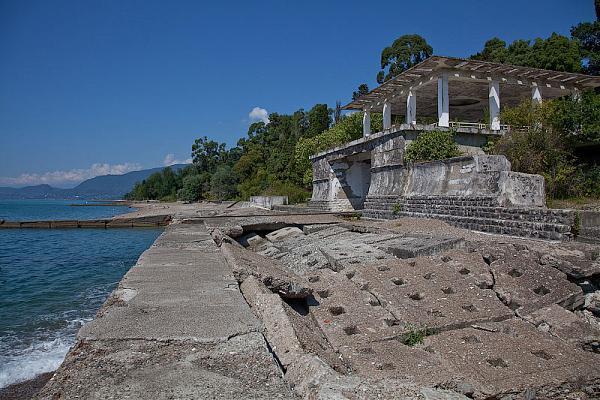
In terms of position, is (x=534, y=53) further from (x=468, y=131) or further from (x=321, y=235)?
(x=321, y=235)

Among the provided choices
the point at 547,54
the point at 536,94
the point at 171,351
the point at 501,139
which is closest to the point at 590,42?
the point at 547,54

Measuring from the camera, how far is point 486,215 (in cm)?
1084

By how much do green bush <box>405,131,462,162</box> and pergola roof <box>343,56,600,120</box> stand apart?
12.3ft

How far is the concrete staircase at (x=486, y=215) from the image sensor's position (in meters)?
8.73

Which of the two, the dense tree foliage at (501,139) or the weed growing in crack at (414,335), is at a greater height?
the dense tree foliage at (501,139)

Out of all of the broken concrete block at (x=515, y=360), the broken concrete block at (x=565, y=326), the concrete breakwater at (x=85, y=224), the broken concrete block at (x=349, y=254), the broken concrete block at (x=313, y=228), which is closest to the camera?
the broken concrete block at (x=515, y=360)

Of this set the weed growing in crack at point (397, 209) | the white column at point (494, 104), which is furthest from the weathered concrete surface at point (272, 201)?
the white column at point (494, 104)

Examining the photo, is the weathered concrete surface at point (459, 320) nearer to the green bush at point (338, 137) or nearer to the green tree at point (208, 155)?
the green bush at point (338, 137)

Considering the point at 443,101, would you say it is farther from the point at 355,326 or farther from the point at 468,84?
the point at 355,326

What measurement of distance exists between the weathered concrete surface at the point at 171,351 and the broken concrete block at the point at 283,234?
9.03m

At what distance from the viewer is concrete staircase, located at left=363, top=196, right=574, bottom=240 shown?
28.7ft

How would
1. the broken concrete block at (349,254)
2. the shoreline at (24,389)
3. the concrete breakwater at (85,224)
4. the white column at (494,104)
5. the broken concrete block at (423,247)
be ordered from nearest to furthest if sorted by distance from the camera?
the shoreline at (24,389) → the broken concrete block at (423,247) → the broken concrete block at (349,254) → the white column at (494,104) → the concrete breakwater at (85,224)

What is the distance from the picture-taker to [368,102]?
25281mm

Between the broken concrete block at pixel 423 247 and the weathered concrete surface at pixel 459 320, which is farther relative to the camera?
the broken concrete block at pixel 423 247
